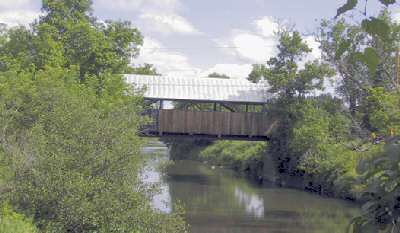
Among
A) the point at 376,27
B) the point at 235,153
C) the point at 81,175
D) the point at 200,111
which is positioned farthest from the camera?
the point at 235,153

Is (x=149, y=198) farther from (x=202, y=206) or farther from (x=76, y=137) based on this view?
(x=202, y=206)

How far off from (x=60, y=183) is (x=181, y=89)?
2110cm

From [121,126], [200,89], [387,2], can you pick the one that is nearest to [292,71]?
[200,89]

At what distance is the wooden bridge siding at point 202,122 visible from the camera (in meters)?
35.6

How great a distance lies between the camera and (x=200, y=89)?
36156 mm

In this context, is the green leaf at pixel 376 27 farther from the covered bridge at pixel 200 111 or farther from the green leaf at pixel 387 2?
the covered bridge at pixel 200 111

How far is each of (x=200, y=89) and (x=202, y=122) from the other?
1.85 m

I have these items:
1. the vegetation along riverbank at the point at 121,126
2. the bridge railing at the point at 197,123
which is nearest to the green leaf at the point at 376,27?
the vegetation along riverbank at the point at 121,126

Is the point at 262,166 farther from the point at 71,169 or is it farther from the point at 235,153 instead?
the point at 71,169

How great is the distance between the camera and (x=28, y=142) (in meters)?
17.4

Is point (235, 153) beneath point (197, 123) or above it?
beneath

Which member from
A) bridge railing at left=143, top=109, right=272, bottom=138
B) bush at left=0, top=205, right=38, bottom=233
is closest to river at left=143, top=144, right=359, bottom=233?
bridge railing at left=143, top=109, right=272, bottom=138

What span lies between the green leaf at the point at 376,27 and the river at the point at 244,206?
50.8 feet

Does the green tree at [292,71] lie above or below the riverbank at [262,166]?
above
